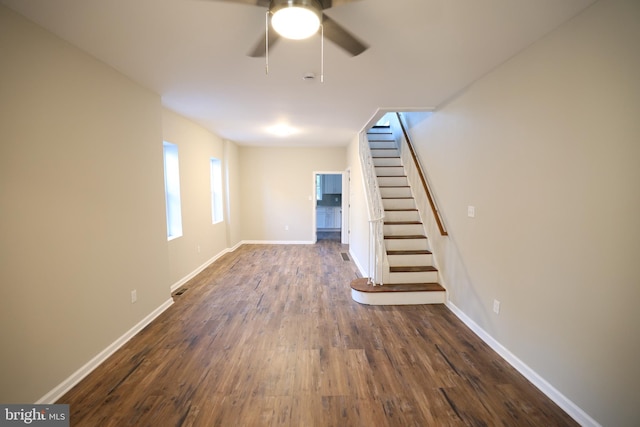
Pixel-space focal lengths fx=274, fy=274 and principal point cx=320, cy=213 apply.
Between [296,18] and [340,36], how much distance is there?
308 mm

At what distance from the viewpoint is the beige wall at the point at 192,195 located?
158 inches

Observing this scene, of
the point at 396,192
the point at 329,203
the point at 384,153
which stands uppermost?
the point at 384,153

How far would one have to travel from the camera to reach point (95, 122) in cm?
226

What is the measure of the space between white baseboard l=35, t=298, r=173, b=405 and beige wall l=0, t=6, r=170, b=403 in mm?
44

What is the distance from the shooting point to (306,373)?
2186 millimetres

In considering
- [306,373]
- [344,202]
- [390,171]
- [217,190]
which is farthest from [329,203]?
[306,373]

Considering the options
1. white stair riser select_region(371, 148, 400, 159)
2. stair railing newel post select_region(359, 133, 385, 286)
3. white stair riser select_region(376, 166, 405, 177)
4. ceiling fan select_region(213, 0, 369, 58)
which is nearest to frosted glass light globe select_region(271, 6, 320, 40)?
ceiling fan select_region(213, 0, 369, 58)

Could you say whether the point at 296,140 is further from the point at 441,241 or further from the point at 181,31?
the point at 181,31

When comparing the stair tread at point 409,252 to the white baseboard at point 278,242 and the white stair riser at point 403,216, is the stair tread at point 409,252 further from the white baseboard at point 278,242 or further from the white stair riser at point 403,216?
the white baseboard at point 278,242

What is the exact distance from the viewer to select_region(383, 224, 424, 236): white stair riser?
421 cm

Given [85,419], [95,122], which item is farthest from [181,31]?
[85,419]

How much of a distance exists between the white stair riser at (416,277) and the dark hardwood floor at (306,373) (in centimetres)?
38

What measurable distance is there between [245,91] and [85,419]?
2.96 meters

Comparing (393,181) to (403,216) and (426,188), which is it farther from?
(426,188)
